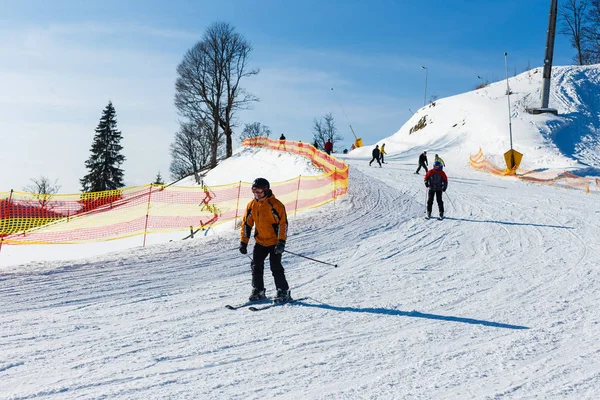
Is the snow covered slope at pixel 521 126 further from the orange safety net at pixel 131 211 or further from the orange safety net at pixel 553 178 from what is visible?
the orange safety net at pixel 131 211

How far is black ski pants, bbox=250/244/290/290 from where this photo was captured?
7133 millimetres

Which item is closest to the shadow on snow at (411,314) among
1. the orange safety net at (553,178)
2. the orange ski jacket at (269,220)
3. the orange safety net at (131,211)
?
the orange ski jacket at (269,220)

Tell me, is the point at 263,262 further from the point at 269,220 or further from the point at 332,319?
the point at 332,319

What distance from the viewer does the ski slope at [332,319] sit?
4613 millimetres

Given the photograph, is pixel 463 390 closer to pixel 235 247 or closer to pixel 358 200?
pixel 235 247

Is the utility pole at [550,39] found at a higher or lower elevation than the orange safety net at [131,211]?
higher

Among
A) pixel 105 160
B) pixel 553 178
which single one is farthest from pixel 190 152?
pixel 553 178

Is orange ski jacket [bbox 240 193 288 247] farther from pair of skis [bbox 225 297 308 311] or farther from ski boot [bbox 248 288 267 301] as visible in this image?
pair of skis [bbox 225 297 308 311]

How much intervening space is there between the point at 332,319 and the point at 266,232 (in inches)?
59.6

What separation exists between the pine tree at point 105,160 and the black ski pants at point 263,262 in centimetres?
3950

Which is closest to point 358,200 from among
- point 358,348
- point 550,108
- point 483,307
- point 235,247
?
point 235,247

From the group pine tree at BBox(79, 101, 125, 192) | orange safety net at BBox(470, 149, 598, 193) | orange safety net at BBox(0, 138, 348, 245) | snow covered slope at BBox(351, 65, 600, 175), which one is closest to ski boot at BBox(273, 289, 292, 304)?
orange safety net at BBox(0, 138, 348, 245)

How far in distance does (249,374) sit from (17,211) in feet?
42.9

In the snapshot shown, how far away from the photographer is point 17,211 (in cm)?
1505
